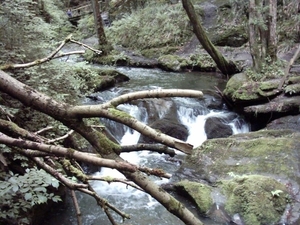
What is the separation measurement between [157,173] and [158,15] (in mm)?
20874

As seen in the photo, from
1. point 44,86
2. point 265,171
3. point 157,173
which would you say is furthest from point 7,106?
point 265,171

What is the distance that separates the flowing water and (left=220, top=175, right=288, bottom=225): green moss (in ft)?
2.08

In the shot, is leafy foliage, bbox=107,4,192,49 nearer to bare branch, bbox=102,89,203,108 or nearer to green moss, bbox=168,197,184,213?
bare branch, bbox=102,89,203,108

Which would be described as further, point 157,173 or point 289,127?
point 289,127

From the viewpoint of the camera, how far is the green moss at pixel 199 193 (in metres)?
5.85

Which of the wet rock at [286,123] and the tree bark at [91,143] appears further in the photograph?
the wet rock at [286,123]

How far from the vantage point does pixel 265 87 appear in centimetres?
1004

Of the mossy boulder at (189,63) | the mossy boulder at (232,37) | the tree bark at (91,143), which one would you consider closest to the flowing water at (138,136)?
the tree bark at (91,143)

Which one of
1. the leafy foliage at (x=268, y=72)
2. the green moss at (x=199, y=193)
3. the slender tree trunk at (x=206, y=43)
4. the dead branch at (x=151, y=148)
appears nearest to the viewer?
the dead branch at (x=151, y=148)

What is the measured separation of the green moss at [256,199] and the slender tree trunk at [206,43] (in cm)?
752

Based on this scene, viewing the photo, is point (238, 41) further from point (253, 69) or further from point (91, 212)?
point (91, 212)

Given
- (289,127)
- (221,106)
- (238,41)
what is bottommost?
(289,127)

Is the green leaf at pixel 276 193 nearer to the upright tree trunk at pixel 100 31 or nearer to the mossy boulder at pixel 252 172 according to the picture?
the mossy boulder at pixel 252 172

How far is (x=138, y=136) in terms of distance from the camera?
9359 millimetres
